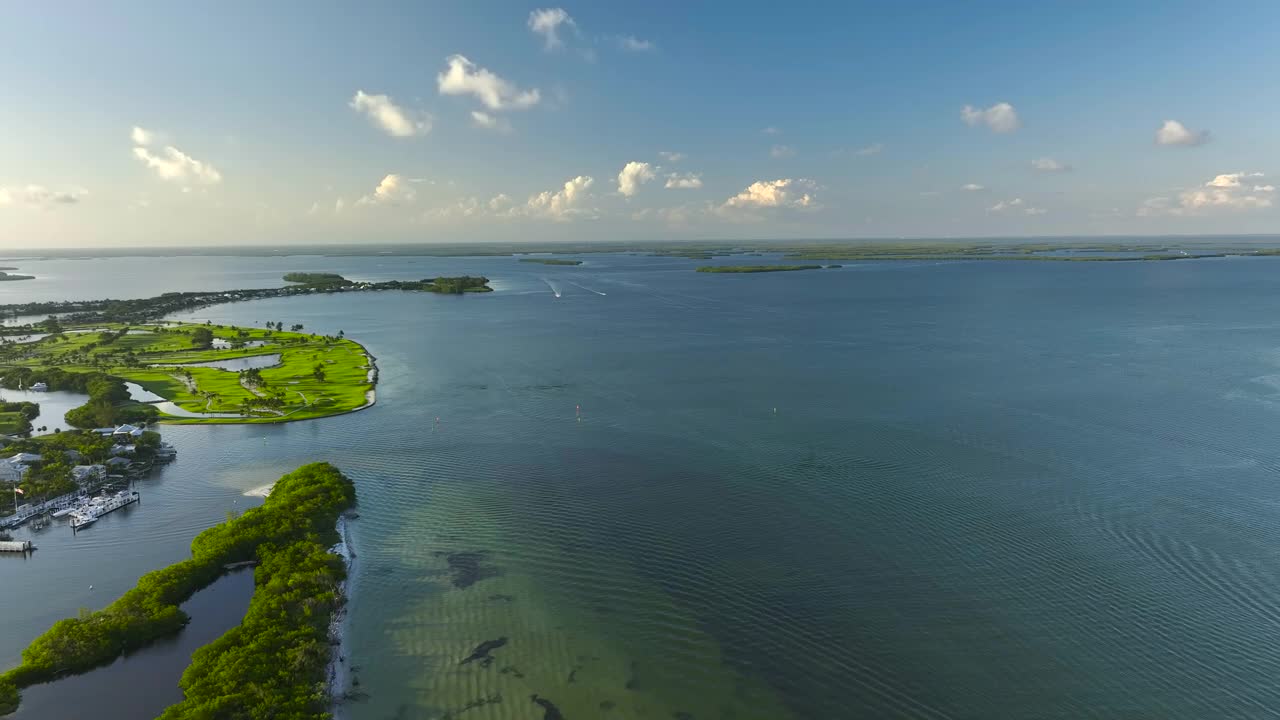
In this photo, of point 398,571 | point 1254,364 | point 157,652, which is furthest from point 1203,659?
point 1254,364

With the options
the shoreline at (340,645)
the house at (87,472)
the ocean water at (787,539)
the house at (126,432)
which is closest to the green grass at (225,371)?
the ocean water at (787,539)

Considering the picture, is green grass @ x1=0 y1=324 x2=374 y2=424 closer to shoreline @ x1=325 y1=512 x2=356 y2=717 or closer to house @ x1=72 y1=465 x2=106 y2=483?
house @ x1=72 y1=465 x2=106 y2=483

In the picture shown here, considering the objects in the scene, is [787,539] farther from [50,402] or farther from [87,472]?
[50,402]

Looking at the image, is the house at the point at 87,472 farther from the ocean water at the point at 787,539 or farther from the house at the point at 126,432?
the house at the point at 126,432

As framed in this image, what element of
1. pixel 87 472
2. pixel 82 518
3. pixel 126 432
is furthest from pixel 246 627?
pixel 126 432

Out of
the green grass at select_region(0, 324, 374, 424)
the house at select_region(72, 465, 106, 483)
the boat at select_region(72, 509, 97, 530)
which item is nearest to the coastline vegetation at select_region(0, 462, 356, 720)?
the boat at select_region(72, 509, 97, 530)

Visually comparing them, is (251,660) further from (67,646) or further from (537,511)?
(537,511)
